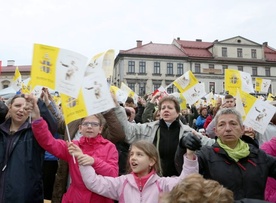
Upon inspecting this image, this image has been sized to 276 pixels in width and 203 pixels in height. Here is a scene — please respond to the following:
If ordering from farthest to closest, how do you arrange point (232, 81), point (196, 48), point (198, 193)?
point (196, 48) < point (232, 81) < point (198, 193)

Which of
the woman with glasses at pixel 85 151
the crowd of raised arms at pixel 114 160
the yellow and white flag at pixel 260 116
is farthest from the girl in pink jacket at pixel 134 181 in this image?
the yellow and white flag at pixel 260 116

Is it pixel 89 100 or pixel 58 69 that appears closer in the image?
pixel 58 69

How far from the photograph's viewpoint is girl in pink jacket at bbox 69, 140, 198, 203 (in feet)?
9.39

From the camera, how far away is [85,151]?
327cm

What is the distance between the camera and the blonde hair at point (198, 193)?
1480mm

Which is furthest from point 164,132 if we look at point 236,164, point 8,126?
point 8,126

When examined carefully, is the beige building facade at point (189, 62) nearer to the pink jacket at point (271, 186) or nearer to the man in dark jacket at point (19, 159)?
the pink jacket at point (271, 186)

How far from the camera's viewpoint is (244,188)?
104 inches

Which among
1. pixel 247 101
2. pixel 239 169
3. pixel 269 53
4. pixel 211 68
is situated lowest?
pixel 239 169

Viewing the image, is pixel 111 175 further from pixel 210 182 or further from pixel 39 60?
pixel 210 182

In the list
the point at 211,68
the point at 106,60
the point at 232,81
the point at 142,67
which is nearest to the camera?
the point at 106,60

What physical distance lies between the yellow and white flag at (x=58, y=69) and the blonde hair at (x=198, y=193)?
1.75 meters

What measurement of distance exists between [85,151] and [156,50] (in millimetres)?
49428

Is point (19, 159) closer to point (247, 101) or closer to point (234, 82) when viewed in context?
point (247, 101)
